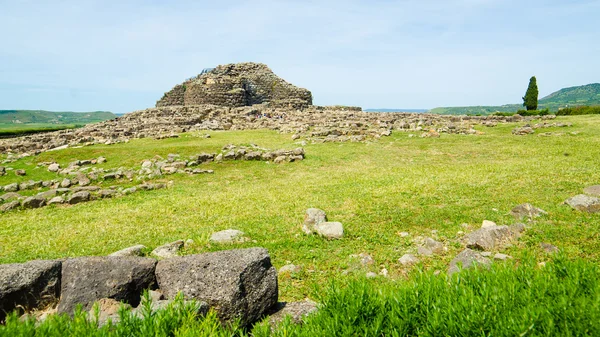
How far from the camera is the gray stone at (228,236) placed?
8016mm

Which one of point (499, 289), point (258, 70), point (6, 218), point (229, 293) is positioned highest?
point (258, 70)

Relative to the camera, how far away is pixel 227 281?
14.1ft

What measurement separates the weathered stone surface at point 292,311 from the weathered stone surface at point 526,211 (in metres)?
6.60

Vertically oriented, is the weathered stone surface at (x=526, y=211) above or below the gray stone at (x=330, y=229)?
above

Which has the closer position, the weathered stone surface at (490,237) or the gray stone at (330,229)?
the weathered stone surface at (490,237)

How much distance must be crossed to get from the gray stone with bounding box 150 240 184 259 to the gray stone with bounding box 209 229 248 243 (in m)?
0.74

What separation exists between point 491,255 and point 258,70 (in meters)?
52.0

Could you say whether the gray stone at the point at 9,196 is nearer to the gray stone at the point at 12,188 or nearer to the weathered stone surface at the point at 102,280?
the gray stone at the point at 12,188

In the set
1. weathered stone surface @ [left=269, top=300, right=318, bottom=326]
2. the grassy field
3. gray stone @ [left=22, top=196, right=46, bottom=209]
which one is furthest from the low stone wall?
gray stone @ [left=22, top=196, right=46, bottom=209]

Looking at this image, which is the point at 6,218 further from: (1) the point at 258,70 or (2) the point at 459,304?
(1) the point at 258,70

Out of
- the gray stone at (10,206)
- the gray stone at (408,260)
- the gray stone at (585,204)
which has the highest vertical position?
the gray stone at (585,204)

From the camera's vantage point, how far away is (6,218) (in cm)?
1136

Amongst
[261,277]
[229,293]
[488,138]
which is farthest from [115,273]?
[488,138]

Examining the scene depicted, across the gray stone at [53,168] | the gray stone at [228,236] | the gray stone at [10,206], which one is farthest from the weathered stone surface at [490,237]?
the gray stone at [53,168]
